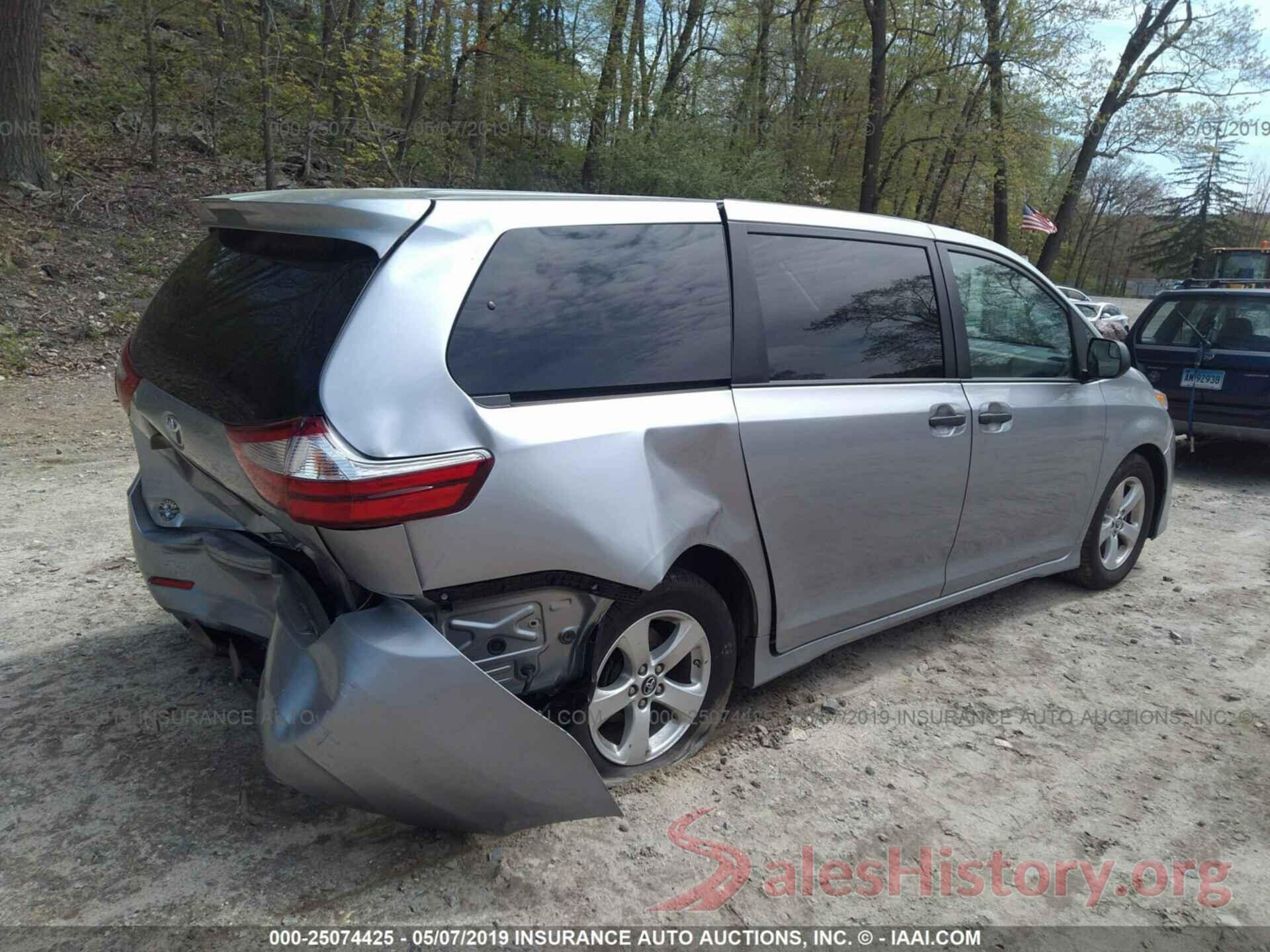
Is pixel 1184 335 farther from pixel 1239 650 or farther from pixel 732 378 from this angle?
pixel 732 378

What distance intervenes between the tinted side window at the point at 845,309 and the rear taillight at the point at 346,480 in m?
1.34

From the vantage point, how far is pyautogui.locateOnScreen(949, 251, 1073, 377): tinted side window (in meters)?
4.05

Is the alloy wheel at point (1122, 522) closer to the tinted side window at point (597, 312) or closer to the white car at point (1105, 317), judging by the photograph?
the tinted side window at point (597, 312)

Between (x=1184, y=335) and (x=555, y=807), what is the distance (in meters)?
8.25

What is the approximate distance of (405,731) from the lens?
2.25 metres

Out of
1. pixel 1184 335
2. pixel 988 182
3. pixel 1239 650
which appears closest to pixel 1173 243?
pixel 988 182

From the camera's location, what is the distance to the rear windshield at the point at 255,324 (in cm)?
231

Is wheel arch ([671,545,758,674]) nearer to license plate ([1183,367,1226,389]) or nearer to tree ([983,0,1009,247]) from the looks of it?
license plate ([1183,367,1226,389])

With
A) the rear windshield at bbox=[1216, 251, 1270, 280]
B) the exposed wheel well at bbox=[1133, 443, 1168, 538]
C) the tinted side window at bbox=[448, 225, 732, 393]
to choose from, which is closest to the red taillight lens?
the tinted side window at bbox=[448, 225, 732, 393]

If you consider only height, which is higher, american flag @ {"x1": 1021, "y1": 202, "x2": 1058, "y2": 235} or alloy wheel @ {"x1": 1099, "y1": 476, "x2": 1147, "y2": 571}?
american flag @ {"x1": 1021, "y1": 202, "x2": 1058, "y2": 235}

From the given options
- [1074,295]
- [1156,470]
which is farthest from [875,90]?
[1156,470]

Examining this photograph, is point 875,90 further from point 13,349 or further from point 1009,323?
point 1009,323

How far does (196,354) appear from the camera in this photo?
8.83ft

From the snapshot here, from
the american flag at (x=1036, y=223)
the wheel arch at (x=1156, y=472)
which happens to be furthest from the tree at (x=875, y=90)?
the wheel arch at (x=1156, y=472)
